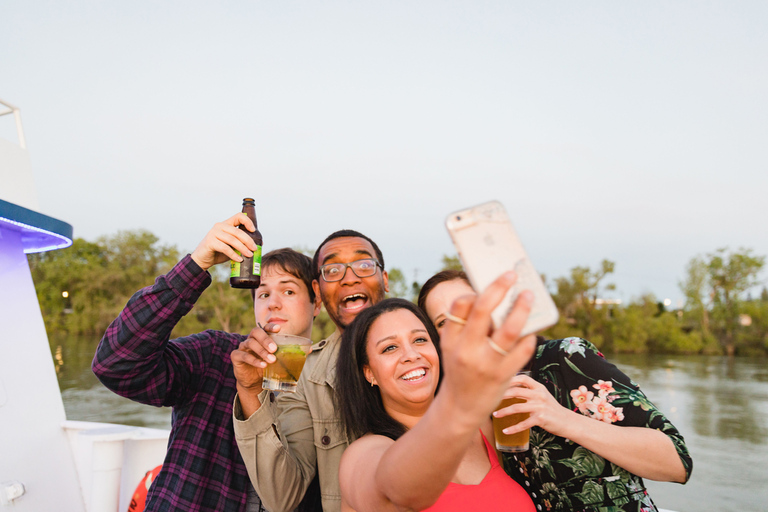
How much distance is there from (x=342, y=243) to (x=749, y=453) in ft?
105

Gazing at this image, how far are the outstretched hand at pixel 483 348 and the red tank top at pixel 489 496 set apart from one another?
959mm

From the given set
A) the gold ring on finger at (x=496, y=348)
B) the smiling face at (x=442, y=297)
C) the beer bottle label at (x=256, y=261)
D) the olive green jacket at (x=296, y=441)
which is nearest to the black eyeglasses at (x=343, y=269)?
the olive green jacket at (x=296, y=441)

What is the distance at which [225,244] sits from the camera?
2059 mm

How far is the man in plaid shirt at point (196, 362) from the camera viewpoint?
82.2 inches

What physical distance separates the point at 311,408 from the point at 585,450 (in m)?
1.32

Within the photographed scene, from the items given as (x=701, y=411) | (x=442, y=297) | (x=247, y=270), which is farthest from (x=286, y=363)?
(x=701, y=411)

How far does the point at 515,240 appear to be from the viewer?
954mm

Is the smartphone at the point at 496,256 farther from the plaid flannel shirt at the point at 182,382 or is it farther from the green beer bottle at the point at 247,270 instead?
the plaid flannel shirt at the point at 182,382

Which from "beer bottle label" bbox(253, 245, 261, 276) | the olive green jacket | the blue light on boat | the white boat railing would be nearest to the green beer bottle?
"beer bottle label" bbox(253, 245, 261, 276)

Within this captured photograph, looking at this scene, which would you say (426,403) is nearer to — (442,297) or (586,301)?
(442,297)

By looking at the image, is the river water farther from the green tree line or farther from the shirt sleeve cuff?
the shirt sleeve cuff

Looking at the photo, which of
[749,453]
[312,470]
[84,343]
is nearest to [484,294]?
[312,470]

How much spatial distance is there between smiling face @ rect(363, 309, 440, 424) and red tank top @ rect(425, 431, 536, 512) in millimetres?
371

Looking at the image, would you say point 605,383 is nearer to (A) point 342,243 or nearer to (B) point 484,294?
(B) point 484,294
